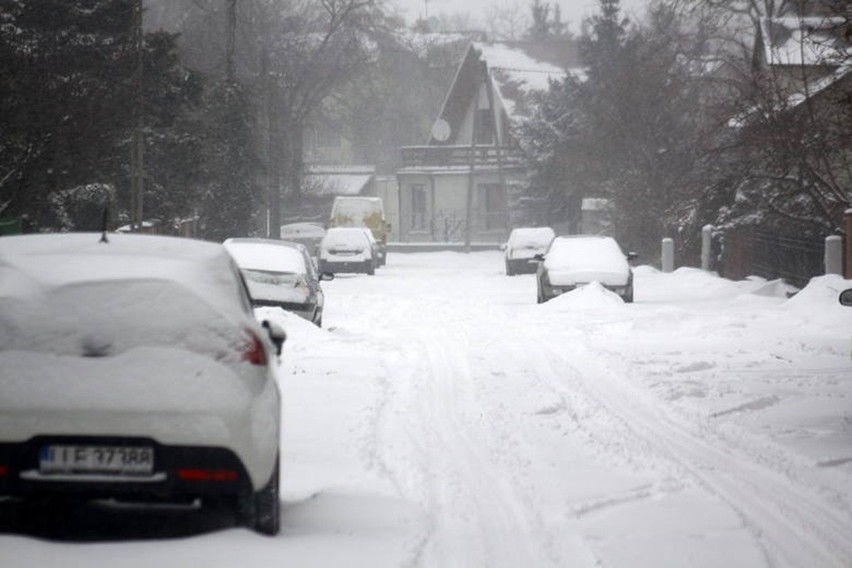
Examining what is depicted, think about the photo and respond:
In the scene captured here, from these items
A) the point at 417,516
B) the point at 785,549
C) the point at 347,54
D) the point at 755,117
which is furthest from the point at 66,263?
the point at 347,54

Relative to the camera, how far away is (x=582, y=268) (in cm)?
2772

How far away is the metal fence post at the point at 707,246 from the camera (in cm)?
3647

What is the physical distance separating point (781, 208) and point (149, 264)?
2594 centimetres

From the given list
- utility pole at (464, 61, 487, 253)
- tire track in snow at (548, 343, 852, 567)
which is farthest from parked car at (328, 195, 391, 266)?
tire track in snow at (548, 343, 852, 567)

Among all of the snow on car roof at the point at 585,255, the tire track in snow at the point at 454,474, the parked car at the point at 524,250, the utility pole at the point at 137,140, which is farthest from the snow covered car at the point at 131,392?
the parked car at the point at 524,250

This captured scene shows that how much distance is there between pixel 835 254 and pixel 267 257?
11.5 metres

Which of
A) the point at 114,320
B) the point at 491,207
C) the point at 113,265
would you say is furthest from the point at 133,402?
the point at 491,207

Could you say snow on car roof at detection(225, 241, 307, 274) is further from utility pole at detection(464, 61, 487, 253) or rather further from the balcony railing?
the balcony railing

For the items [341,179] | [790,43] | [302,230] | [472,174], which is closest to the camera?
[790,43]

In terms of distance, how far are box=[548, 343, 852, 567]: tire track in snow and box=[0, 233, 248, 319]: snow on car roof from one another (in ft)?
10.7

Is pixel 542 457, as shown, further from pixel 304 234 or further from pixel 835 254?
pixel 304 234

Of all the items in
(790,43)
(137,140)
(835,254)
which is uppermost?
(790,43)

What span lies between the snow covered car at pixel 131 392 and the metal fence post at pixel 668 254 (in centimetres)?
→ 3356

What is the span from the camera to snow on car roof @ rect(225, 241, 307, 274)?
20.9 m
